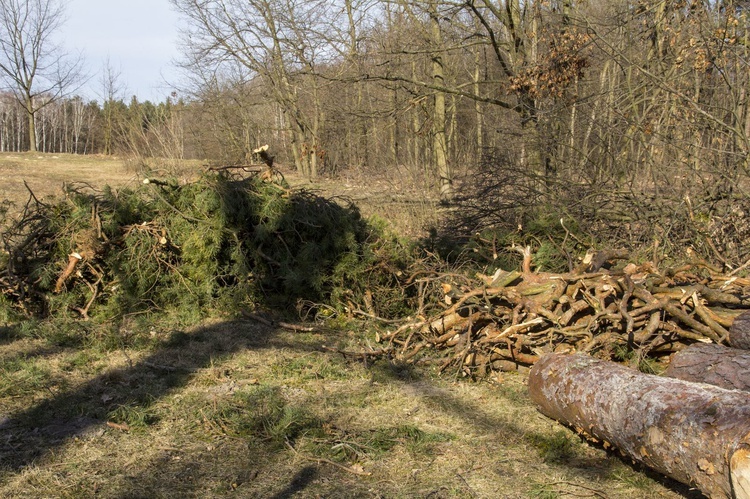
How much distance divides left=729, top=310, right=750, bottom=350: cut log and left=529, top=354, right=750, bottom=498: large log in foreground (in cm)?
120

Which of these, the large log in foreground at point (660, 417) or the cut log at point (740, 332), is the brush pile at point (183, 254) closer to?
the large log in foreground at point (660, 417)

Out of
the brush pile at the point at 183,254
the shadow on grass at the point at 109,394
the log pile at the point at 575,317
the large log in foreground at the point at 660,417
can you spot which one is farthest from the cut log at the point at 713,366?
the shadow on grass at the point at 109,394

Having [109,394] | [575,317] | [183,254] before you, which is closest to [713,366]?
[575,317]

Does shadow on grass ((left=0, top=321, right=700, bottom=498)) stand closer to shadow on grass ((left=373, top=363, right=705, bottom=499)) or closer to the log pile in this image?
shadow on grass ((left=373, top=363, right=705, bottom=499))

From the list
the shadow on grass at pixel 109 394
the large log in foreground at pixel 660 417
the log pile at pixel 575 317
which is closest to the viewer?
the large log in foreground at pixel 660 417

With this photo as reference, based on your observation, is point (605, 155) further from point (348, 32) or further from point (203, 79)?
point (203, 79)

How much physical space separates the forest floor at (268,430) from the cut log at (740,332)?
151cm

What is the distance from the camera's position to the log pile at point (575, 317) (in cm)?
490

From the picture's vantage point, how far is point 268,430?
4.03 m

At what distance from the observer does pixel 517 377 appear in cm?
527

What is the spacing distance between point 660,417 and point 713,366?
1233 mm

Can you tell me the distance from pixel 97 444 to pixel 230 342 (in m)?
2.14

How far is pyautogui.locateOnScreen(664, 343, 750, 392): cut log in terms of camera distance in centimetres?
404

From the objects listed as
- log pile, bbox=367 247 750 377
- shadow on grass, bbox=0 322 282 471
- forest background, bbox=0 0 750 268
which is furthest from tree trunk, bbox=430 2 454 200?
shadow on grass, bbox=0 322 282 471
